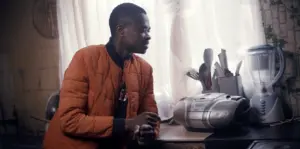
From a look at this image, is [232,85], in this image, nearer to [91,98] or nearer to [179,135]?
[179,135]

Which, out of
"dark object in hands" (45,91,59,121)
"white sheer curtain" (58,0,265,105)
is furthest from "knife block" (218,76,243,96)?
"dark object in hands" (45,91,59,121)

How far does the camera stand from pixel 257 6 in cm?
109

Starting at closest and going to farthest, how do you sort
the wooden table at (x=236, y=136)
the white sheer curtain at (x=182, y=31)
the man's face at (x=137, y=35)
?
the wooden table at (x=236, y=136)
the man's face at (x=137, y=35)
the white sheer curtain at (x=182, y=31)

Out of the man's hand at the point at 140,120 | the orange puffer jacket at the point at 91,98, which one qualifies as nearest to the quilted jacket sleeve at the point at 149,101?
the orange puffer jacket at the point at 91,98

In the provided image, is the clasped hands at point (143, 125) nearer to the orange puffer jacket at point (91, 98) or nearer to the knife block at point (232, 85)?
the orange puffer jacket at point (91, 98)

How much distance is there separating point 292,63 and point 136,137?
1.82 ft

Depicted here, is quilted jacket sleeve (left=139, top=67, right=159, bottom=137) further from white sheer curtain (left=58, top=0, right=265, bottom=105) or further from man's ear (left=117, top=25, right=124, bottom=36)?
man's ear (left=117, top=25, right=124, bottom=36)

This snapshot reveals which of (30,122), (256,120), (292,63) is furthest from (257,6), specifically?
(30,122)

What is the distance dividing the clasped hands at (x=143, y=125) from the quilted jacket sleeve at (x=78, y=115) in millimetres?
59

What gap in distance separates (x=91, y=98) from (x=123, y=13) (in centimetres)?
28

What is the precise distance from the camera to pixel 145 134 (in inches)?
36.8

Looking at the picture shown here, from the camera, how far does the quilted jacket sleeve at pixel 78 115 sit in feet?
3.03

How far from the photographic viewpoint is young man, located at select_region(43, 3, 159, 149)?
3.04ft

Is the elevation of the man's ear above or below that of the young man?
above
